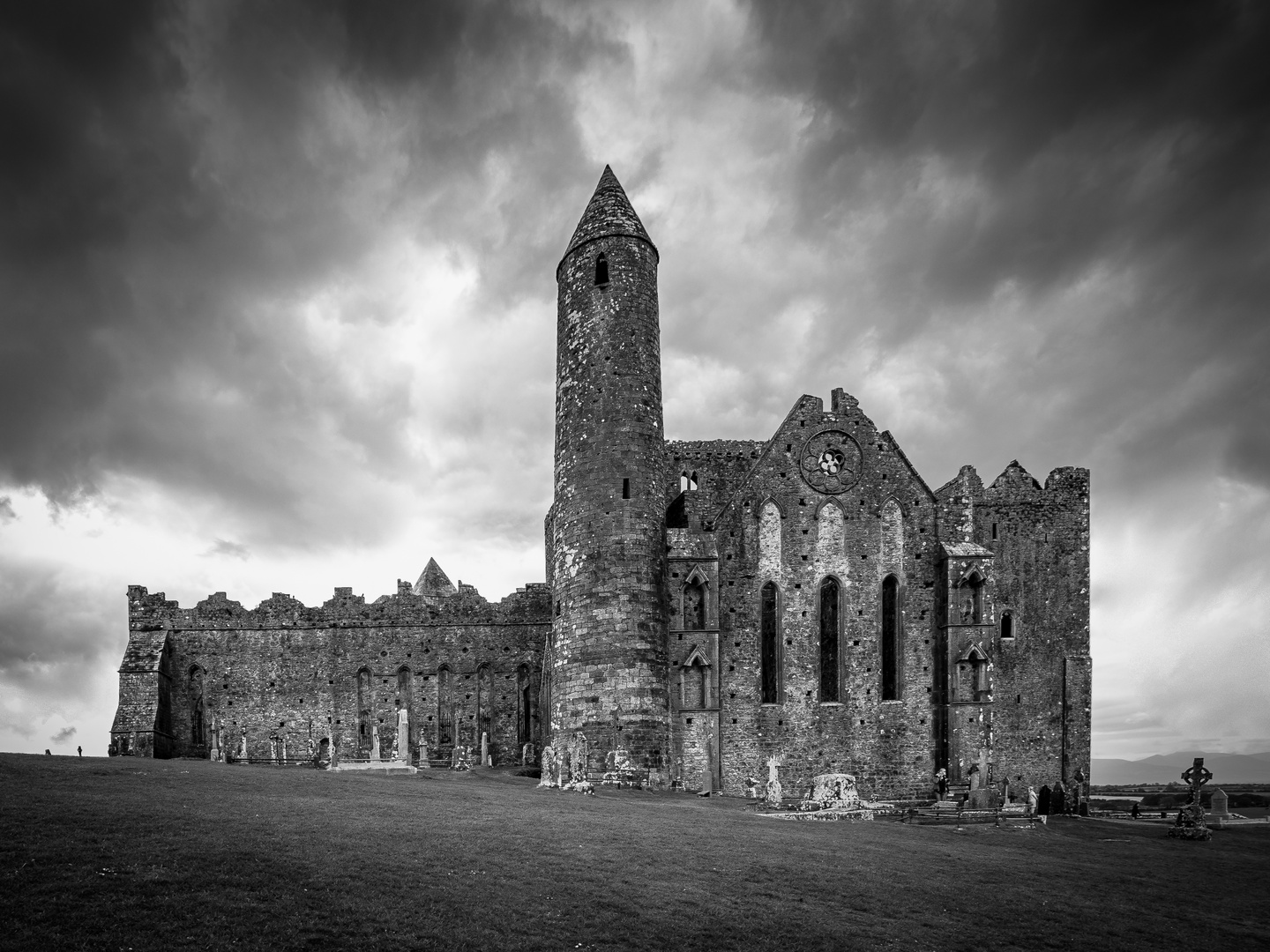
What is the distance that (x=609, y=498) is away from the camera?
33.1 metres

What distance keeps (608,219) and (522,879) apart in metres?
26.6

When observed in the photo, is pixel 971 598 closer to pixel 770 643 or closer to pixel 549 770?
pixel 770 643

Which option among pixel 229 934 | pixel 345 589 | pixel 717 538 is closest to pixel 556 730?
pixel 717 538

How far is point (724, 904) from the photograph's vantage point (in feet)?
49.3

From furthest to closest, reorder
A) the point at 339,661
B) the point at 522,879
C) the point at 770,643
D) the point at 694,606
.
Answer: the point at 339,661, the point at 770,643, the point at 694,606, the point at 522,879

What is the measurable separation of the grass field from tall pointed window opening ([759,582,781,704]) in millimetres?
10741

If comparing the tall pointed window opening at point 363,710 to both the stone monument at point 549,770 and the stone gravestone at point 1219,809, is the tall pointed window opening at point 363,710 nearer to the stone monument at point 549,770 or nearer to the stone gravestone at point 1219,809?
the stone monument at point 549,770

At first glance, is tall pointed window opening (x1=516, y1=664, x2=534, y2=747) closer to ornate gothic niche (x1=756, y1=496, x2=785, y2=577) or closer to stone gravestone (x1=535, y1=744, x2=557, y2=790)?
stone gravestone (x1=535, y1=744, x2=557, y2=790)

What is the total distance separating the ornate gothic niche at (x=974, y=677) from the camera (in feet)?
111

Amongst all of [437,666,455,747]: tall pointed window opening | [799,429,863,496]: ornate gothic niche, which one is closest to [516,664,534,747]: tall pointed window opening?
[437,666,455,747]: tall pointed window opening

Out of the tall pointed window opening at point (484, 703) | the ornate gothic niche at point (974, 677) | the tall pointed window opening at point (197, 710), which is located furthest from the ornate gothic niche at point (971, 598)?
the tall pointed window opening at point (197, 710)

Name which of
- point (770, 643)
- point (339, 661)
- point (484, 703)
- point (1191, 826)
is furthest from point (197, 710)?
point (1191, 826)

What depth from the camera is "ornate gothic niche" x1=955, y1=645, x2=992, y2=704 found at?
3397cm

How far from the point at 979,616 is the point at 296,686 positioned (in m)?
→ 31.7
